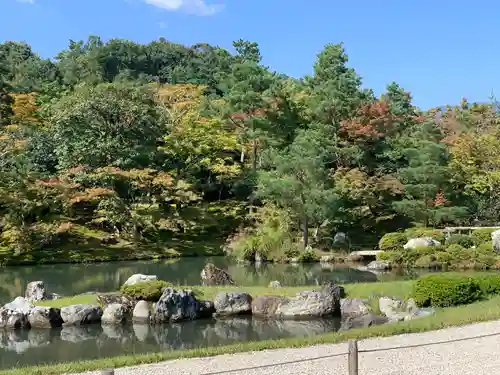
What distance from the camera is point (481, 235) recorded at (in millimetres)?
21672

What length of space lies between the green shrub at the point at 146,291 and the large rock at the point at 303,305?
2170 millimetres

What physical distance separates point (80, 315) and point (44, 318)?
742mm

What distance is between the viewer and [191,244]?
27.2 meters

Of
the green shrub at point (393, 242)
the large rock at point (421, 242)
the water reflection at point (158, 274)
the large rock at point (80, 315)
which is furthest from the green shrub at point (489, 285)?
the green shrub at point (393, 242)

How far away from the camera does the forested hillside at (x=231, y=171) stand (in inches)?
959

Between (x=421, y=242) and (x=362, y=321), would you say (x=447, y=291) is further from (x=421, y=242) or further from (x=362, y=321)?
(x=421, y=242)

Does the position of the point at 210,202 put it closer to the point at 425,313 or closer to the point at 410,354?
the point at 425,313

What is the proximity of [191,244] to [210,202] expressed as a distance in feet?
13.3

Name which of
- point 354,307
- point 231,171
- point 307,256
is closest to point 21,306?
point 354,307

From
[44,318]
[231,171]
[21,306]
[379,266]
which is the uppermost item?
[231,171]

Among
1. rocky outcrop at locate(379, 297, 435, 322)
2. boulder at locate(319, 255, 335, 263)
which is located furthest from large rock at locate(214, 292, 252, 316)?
boulder at locate(319, 255, 335, 263)

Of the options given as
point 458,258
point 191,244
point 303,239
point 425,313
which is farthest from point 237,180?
point 425,313

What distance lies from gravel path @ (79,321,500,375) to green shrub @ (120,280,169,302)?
5203mm

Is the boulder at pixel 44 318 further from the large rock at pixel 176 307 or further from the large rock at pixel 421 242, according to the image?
the large rock at pixel 421 242
